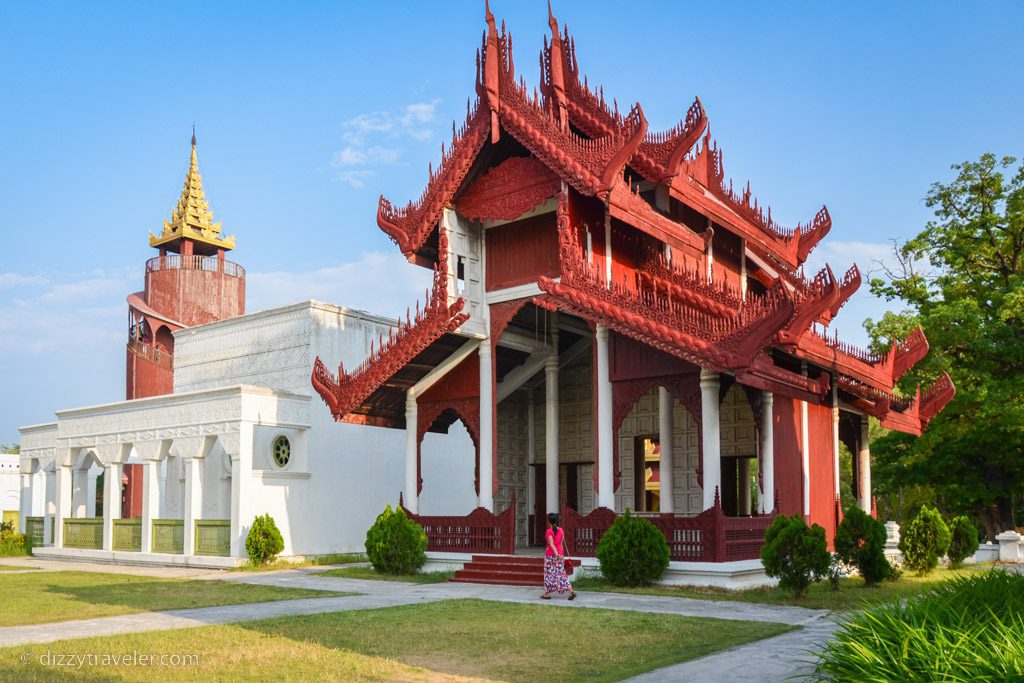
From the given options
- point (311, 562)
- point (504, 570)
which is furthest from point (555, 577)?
point (311, 562)

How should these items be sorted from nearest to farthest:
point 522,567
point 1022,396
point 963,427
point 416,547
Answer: point 522,567 → point 416,547 → point 1022,396 → point 963,427

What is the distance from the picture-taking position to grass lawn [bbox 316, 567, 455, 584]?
17938mm

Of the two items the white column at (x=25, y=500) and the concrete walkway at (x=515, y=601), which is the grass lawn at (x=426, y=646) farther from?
the white column at (x=25, y=500)

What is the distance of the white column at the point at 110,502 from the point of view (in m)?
25.6

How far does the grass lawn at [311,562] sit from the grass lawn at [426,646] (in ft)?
32.5

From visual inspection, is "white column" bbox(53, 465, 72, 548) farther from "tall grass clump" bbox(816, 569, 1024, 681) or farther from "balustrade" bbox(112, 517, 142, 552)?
"tall grass clump" bbox(816, 569, 1024, 681)

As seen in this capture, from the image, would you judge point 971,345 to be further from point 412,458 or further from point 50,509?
point 50,509

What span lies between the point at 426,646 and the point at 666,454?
8973 mm

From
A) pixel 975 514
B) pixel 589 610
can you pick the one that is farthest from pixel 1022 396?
pixel 589 610

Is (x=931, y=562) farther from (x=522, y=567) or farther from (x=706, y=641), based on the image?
(x=706, y=641)

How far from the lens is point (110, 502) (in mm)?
25938

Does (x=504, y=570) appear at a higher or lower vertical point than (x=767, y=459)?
lower

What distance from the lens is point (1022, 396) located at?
2314cm

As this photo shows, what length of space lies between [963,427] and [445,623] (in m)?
17.9
